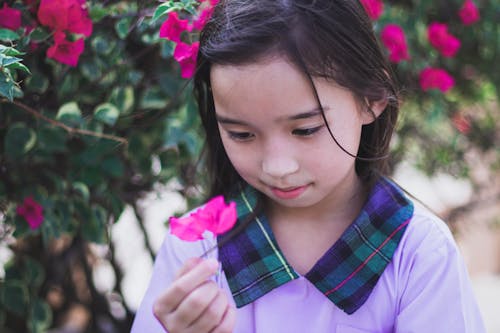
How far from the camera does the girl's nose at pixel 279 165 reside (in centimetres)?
98

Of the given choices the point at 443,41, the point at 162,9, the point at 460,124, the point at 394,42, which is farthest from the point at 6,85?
the point at 460,124

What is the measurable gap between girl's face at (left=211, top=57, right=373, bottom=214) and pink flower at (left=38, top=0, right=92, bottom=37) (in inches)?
12.4

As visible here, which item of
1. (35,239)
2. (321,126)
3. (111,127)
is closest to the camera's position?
(321,126)

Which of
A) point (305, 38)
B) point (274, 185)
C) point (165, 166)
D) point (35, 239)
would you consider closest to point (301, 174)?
point (274, 185)

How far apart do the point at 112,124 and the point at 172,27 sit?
29 centimetres

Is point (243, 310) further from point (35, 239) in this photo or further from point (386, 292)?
point (35, 239)

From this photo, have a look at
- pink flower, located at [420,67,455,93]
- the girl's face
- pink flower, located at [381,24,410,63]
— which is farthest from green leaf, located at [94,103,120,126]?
pink flower, located at [420,67,455,93]

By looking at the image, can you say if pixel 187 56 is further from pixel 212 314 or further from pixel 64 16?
pixel 212 314

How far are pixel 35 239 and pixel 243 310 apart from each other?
1005mm

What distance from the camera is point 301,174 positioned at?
1017 millimetres

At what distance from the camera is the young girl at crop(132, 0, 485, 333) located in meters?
0.97

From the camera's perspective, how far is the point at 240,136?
3.38 ft

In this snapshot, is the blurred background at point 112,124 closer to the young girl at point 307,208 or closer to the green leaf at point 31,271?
the green leaf at point 31,271

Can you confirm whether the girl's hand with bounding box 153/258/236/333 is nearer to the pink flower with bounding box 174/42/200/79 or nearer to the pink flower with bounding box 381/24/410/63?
the pink flower with bounding box 174/42/200/79
